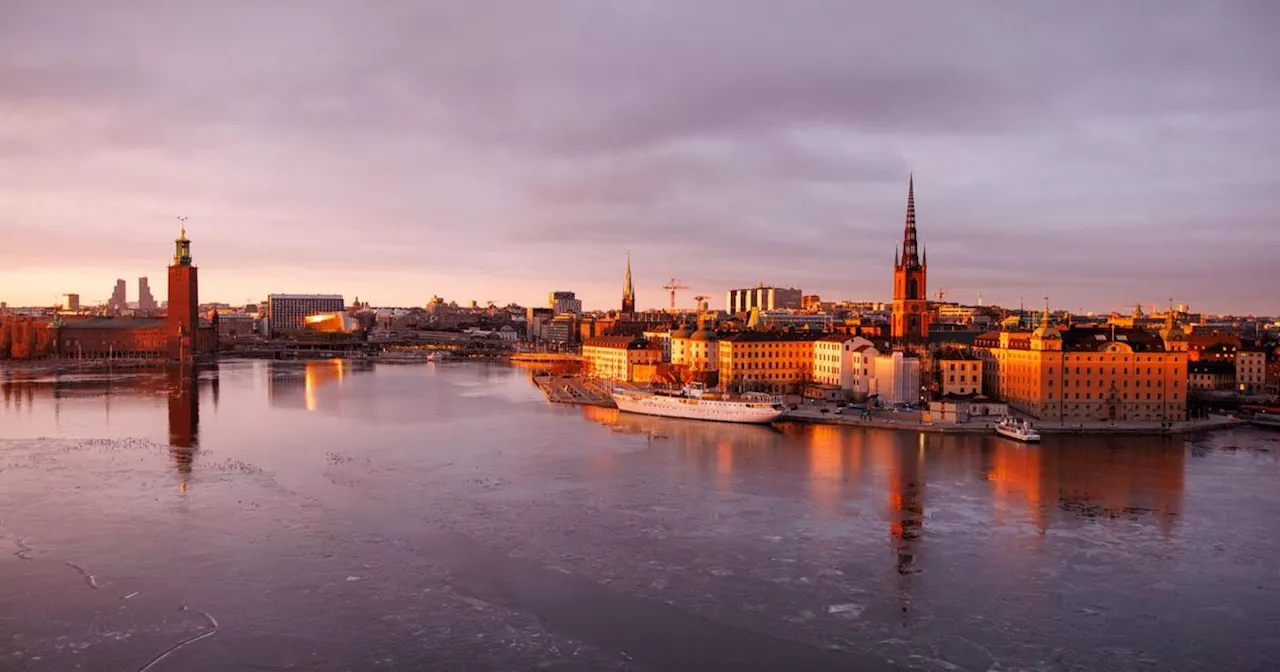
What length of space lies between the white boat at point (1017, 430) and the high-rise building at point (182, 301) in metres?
51.6

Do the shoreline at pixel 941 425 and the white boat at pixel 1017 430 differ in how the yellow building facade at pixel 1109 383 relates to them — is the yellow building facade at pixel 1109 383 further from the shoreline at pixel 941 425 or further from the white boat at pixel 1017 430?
the white boat at pixel 1017 430

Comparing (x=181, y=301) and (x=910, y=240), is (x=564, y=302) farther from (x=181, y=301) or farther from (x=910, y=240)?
(x=910, y=240)

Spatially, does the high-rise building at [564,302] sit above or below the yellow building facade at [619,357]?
above


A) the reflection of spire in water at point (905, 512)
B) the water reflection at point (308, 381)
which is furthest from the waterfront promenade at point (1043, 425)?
the water reflection at point (308, 381)

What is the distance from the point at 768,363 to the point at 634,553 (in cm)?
2492

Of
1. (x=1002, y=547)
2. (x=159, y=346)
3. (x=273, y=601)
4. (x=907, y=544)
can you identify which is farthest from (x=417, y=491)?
(x=159, y=346)

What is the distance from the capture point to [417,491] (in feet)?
56.3

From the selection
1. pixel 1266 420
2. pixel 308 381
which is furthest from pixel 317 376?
pixel 1266 420

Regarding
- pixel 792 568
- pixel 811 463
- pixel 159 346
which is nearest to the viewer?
pixel 792 568

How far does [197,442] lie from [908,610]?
61.3 ft

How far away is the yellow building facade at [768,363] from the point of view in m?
36.9

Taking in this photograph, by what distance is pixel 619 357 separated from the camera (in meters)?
45.2

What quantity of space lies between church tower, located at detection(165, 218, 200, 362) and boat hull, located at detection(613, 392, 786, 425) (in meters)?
39.5

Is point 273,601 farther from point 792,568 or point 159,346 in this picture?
point 159,346
